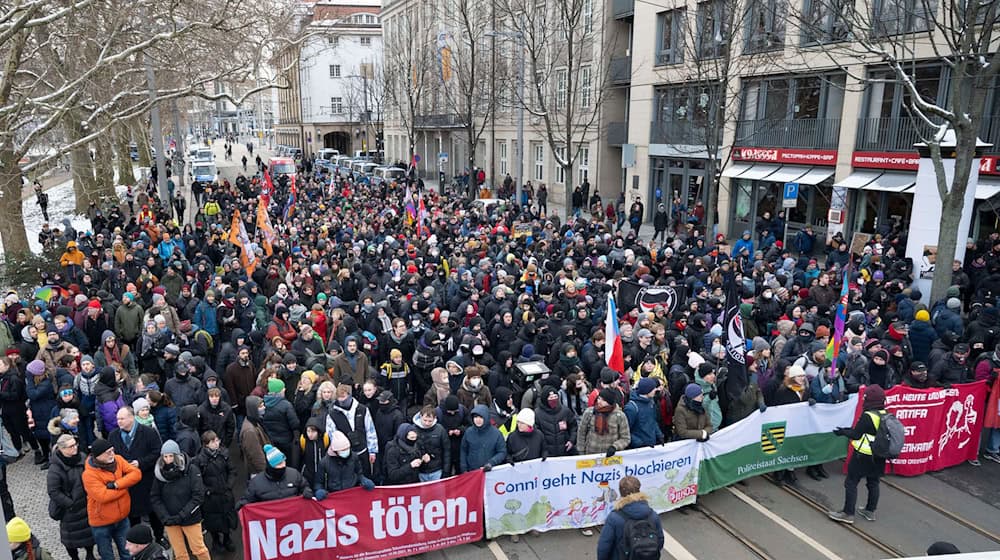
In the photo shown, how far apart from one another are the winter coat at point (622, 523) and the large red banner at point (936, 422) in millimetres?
4747

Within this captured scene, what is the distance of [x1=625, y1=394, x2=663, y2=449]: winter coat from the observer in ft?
25.5

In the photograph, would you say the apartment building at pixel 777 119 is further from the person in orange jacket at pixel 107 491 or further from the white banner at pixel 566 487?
the person in orange jacket at pixel 107 491

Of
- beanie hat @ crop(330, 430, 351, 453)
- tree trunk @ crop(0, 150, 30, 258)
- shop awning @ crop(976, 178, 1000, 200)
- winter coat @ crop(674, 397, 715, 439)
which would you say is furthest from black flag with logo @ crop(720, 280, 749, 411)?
tree trunk @ crop(0, 150, 30, 258)

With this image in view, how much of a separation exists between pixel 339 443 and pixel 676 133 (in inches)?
923

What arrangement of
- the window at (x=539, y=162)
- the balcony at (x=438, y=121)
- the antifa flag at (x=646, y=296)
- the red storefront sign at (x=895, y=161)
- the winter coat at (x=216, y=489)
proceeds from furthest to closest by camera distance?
the balcony at (x=438, y=121), the window at (x=539, y=162), the red storefront sign at (x=895, y=161), the antifa flag at (x=646, y=296), the winter coat at (x=216, y=489)

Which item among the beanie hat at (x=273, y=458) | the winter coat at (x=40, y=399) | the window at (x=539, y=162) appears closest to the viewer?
the beanie hat at (x=273, y=458)

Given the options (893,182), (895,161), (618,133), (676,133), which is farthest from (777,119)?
(618,133)

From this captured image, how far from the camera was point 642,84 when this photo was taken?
29203mm

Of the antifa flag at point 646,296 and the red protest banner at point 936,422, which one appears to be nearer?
the red protest banner at point 936,422

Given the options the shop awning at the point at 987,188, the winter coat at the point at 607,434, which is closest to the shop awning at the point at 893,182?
the shop awning at the point at 987,188

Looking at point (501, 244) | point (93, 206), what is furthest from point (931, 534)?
point (93, 206)

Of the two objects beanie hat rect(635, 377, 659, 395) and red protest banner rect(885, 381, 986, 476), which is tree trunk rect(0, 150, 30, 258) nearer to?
beanie hat rect(635, 377, 659, 395)

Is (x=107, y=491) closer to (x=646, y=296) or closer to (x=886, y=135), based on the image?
(x=646, y=296)

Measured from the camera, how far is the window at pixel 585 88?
32.6m
